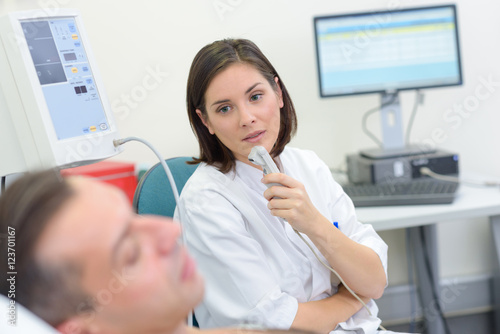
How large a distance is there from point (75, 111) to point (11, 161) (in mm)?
169

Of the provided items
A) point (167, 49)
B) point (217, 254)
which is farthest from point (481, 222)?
point (217, 254)

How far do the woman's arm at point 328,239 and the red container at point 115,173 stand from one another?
808 mm

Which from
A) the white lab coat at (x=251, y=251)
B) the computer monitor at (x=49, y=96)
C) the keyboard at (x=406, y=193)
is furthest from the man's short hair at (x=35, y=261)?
the keyboard at (x=406, y=193)

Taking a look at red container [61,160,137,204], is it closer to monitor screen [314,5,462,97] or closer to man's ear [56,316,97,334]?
monitor screen [314,5,462,97]

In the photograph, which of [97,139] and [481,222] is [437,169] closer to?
[481,222]

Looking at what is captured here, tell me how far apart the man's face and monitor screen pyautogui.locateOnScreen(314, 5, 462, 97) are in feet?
5.51

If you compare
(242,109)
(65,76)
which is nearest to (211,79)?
(242,109)

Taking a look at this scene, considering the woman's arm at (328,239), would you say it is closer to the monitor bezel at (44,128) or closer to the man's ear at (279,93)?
the man's ear at (279,93)

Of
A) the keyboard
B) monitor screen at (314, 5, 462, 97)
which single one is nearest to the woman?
the keyboard

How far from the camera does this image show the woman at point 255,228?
4.01ft

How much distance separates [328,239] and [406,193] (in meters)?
0.77

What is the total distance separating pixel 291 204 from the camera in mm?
1218

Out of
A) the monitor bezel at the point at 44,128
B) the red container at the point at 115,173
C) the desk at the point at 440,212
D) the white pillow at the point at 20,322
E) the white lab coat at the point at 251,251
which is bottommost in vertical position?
the desk at the point at 440,212

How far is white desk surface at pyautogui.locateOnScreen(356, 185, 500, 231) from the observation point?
180 centimetres
